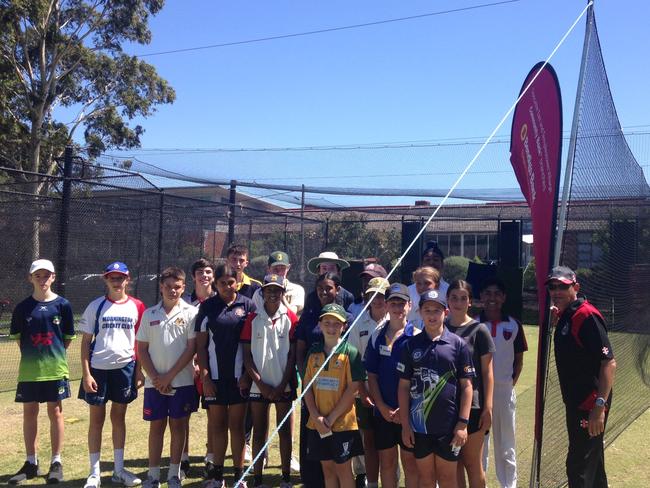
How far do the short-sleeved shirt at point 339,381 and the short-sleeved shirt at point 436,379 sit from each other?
46 centimetres

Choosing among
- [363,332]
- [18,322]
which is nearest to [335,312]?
[363,332]

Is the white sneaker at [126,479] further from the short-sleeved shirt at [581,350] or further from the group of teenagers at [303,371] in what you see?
the short-sleeved shirt at [581,350]

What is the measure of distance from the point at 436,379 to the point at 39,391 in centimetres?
344

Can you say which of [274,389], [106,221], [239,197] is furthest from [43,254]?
[274,389]

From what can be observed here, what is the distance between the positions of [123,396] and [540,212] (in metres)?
3.49

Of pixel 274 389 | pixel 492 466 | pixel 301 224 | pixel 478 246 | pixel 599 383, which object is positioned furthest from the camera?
pixel 478 246

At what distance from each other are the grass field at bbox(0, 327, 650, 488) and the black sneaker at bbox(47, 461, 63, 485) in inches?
3.2

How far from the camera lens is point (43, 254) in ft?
47.7

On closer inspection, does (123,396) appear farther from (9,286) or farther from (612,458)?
(9,286)

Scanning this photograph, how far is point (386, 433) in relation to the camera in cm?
459

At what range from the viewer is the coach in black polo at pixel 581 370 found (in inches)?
166

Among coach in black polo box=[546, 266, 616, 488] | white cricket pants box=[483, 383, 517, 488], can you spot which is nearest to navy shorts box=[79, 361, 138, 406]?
white cricket pants box=[483, 383, 517, 488]

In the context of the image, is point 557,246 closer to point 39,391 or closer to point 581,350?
point 581,350

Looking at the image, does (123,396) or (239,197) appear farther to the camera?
(239,197)
